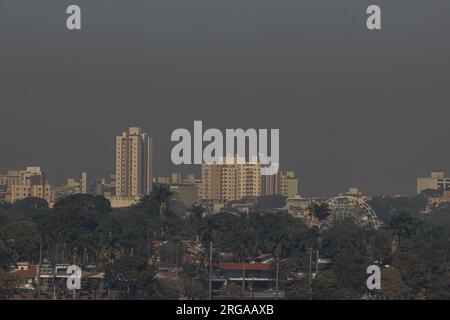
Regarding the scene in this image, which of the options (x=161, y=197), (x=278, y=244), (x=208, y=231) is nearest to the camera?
(x=278, y=244)

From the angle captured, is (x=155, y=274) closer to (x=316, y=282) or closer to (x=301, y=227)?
(x=316, y=282)

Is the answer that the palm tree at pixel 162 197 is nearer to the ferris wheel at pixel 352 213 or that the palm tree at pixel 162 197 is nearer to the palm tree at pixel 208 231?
the ferris wheel at pixel 352 213

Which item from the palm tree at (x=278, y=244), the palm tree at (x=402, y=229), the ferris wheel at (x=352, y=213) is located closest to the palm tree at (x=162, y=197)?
the ferris wheel at (x=352, y=213)

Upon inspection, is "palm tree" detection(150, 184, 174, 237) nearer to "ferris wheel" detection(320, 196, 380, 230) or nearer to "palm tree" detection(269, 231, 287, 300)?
"ferris wheel" detection(320, 196, 380, 230)

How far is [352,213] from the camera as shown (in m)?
144

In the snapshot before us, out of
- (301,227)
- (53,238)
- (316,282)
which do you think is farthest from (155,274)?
(301,227)

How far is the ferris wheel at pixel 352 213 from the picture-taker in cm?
13025

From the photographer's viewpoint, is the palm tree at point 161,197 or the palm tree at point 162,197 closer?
the palm tree at point 161,197

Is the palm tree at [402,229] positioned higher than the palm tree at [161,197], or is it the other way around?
the palm tree at [161,197]

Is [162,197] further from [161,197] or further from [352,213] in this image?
[352,213]

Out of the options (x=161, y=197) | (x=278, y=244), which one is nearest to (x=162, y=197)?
(x=161, y=197)

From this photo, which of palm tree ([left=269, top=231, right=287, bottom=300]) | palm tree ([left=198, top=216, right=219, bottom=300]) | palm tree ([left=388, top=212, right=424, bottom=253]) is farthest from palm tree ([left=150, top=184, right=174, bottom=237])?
palm tree ([left=388, top=212, right=424, bottom=253])

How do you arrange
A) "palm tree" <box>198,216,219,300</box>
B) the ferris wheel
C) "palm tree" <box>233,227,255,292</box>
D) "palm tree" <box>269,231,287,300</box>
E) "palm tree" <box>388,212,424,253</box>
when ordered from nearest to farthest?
1. "palm tree" <box>269,231,287,300</box>
2. "palm tree" <box>388,212,424,253</box>
3. "palm tree" <box>233,227,255,292</box>
4. "palm tree" <box>198,216,219,300</box>
5. the ferris wheel

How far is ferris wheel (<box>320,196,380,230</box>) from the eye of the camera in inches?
5128
